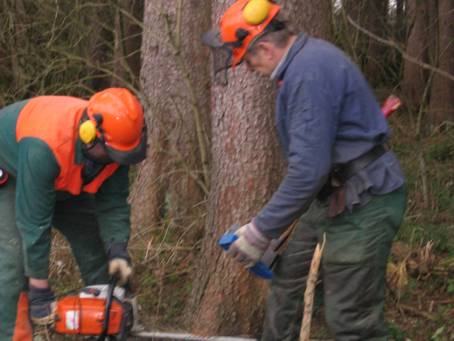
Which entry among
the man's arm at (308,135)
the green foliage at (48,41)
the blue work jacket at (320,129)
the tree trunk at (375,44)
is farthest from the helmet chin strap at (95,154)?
the tree trunk at (375,44)

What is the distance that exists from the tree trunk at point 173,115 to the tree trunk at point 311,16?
1684 millimetres

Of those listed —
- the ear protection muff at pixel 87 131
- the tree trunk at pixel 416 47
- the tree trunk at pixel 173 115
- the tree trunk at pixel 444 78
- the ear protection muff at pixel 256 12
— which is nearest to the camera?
the ear protection muff at pixel 256 12

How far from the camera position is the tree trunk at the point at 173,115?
6.12 metres

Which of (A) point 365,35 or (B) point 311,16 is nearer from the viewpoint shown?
(B) point 311,16

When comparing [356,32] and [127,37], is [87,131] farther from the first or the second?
[127,37]

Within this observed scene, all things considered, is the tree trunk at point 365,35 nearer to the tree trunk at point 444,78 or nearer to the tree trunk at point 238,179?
the tree trunk at point 444,78

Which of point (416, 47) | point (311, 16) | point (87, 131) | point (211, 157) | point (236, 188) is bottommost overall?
point (211, 157)

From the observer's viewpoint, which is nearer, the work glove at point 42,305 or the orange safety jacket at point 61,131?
the orange safety jacket at point 61,131

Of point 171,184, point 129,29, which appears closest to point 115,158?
point 171,184

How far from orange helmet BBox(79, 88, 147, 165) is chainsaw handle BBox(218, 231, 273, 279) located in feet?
2.15

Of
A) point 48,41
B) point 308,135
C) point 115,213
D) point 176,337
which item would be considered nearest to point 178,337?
point 176,337

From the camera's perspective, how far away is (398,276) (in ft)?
16.9

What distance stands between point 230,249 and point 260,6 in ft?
3.81

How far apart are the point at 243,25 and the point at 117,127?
857 millimetres
